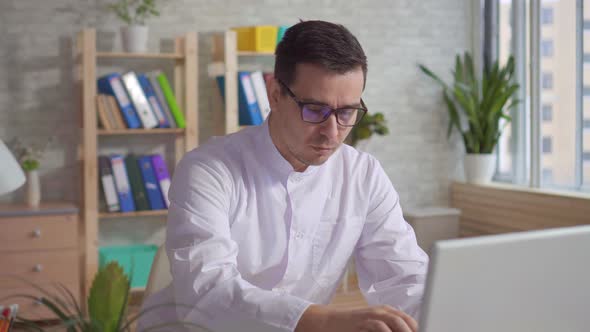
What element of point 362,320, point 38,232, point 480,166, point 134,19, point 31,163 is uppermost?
point 134,19

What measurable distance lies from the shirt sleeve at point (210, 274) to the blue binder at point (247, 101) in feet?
9.29

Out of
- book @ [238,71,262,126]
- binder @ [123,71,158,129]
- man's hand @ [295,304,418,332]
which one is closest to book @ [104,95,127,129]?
binder @ [123,71,158,129]

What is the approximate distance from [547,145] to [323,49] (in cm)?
356

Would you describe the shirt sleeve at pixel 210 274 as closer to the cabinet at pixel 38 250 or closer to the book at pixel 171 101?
the cabinet at pixel 38 250

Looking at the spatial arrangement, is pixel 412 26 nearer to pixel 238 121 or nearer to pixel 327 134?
pixel 238 121

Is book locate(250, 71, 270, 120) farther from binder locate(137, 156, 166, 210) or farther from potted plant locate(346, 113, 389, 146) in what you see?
binder locate(137, 156, 166, 210)

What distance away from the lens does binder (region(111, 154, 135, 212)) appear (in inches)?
165

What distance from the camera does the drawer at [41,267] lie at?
151 inches

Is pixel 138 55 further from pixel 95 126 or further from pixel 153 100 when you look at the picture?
pixel 95 126

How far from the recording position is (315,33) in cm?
156

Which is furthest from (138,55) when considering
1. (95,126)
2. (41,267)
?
(41,267)

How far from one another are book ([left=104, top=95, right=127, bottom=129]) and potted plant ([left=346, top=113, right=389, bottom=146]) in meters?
1.53

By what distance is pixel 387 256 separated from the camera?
1.67 meters

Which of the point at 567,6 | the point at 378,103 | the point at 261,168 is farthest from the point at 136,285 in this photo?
the point at 567,6
